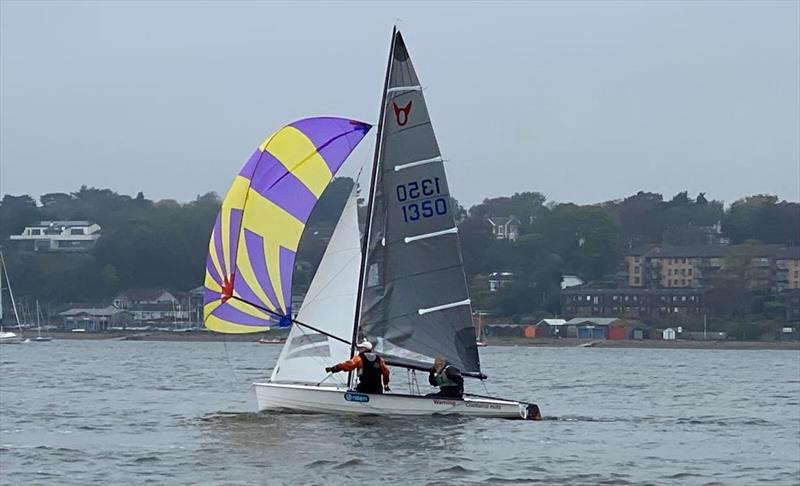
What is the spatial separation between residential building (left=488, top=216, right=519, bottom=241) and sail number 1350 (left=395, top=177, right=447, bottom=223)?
327 feet

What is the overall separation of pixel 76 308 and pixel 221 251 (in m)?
90.3

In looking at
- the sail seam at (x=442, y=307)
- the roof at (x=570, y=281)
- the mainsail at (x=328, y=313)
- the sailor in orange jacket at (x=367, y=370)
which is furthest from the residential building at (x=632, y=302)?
the sailor in orange jacket at (x=367, y=370)

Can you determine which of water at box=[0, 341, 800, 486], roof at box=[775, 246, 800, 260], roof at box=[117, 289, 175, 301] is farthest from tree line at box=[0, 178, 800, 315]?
water at box=[0, 341, 800, 486]

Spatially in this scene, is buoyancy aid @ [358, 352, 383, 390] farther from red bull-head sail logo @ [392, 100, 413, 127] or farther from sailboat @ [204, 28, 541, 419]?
red bull-head sail logo @ [392, 100, 413, 127]

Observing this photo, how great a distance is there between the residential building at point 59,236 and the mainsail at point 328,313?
3876 inches

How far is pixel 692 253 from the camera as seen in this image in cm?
11894

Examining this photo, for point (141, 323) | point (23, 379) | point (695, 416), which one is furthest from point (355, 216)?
point (141, 323)

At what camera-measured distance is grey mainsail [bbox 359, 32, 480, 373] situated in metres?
24.1

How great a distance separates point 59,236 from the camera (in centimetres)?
13050

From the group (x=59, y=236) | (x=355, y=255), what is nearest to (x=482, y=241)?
→ (x=59, y=236)

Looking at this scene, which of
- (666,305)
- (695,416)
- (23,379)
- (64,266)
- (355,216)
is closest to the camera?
(355,216)

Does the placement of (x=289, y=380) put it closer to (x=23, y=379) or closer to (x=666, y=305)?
(x=23, y=379)

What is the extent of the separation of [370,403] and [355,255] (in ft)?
8.84

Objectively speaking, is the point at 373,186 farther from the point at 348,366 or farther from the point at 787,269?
the point at 787,269
